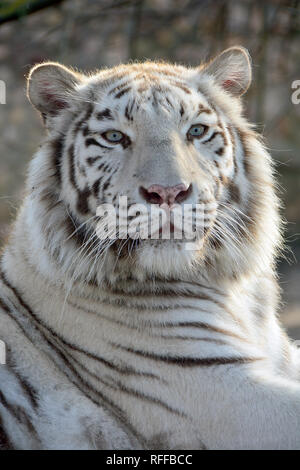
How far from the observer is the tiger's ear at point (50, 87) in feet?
8.75

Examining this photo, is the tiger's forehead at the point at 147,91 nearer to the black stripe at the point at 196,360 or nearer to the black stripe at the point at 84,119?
the black stripe at the point at 84,119

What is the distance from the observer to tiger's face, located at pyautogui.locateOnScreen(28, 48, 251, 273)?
2354 mm

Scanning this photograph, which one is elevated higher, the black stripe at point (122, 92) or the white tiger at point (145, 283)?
the black stripe at point (122, 92)

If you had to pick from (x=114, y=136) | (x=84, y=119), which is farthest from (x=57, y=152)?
(x=114, y=136)

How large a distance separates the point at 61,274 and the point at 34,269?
13cm

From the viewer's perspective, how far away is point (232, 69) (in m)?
2.88

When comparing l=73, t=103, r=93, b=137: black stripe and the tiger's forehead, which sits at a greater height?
the tiger's forehead

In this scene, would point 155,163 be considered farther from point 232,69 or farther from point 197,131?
point 232,69

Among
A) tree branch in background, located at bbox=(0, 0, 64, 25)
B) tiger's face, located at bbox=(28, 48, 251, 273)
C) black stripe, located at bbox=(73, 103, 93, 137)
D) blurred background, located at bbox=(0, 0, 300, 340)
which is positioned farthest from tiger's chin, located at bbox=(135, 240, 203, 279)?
blurred background, located at bbox=(0, 0, 300, 340)

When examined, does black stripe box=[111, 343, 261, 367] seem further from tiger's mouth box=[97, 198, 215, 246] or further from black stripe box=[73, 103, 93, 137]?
black stripe box=[73, 103, 93, 137]

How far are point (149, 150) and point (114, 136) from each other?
0.20 metres

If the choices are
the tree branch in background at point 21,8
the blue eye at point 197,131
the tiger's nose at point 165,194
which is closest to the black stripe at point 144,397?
the tiger's nose at point 165,194

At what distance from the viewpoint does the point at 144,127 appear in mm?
2490

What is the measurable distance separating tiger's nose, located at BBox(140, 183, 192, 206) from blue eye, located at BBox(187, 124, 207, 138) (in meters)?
0.31
